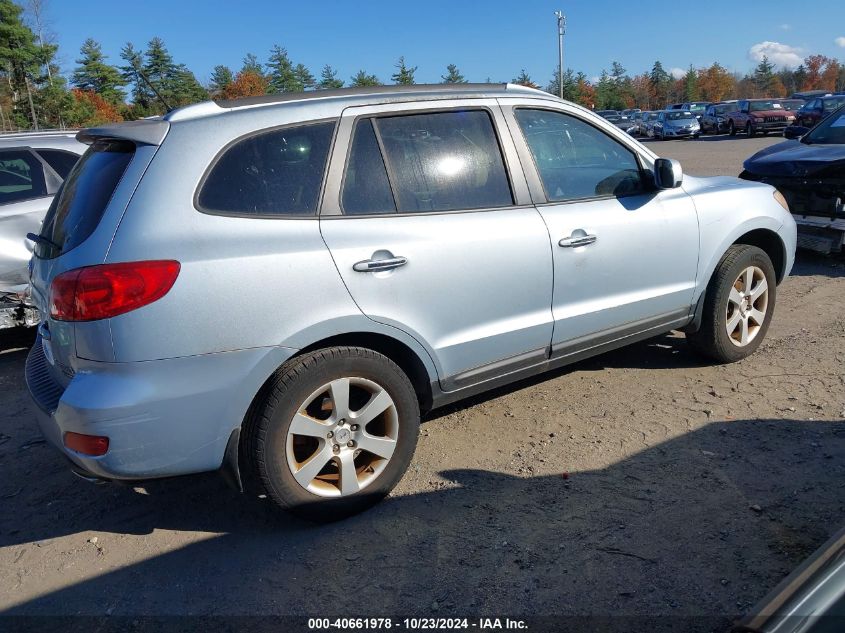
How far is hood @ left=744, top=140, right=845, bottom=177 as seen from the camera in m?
7.39

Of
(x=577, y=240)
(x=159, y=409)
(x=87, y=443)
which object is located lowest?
(x=87, y=443)

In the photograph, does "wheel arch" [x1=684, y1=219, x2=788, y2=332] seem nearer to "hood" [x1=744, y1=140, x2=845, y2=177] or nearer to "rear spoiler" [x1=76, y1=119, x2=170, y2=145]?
"hood" [x1=744, y1=140, x2=845, y2=177]

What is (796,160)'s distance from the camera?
7.61 metres

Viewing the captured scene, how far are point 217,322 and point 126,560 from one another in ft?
3.94

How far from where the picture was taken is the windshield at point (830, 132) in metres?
8.32

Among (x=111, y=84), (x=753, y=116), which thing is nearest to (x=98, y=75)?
(x=111, y=84)

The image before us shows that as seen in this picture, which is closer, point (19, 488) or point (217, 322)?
point (217, 322)

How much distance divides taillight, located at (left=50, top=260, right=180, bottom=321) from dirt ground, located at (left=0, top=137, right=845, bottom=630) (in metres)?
1.16

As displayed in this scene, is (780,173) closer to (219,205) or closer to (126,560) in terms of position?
(219,205)

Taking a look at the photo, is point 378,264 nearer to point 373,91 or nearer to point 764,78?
point 373,91

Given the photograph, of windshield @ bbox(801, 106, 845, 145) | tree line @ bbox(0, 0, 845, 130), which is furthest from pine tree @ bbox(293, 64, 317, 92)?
windshield @ bbox(801, 106, 845, 145)

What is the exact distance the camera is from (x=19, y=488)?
380 cm

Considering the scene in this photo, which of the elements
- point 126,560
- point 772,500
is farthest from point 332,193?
point 772,500

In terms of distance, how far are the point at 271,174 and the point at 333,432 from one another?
3.81 feet
